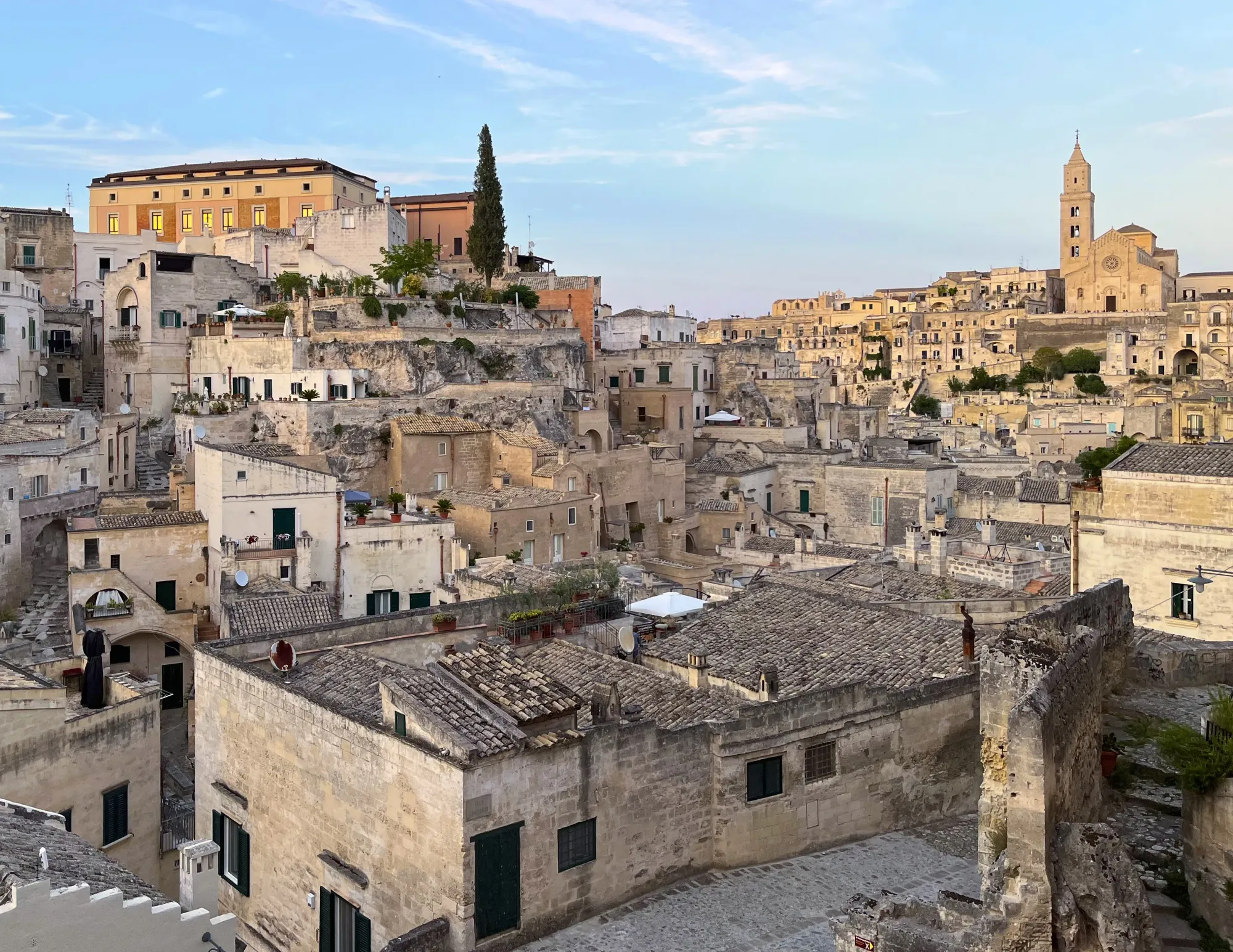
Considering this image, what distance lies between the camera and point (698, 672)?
1627cm

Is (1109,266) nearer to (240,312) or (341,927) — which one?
(240,312)

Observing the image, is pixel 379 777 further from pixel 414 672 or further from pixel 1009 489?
pixel 1009 489

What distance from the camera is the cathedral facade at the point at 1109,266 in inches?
4555

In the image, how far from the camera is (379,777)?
12.1 metres

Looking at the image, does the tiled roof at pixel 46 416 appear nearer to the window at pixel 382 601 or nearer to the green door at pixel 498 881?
the window at pixel 382 601

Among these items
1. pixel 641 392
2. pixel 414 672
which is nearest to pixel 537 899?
pixel 414 672

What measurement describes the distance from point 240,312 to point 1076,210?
339ft

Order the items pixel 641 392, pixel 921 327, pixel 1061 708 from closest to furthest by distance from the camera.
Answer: pixel 1061 708
pixel 641 392
pixel 921 327

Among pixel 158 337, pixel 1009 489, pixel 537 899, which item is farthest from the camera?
pixel 158 337

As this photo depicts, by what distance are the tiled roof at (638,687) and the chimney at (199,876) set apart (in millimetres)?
4270

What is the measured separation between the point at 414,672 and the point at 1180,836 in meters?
8.49

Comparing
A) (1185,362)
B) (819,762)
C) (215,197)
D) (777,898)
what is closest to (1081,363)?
(1185,362)

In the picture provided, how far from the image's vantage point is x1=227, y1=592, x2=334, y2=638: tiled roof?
2550 centimetres

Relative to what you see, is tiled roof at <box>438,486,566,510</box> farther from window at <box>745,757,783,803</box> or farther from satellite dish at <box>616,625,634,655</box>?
window at <box>745,757,783,803</box>
